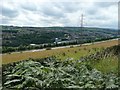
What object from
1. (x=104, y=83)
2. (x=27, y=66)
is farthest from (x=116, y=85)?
(x=27, y=66)

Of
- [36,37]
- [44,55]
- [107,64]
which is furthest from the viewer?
[36,37]

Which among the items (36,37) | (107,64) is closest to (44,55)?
(107,64)

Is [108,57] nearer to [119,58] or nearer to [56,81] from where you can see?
[119,58]

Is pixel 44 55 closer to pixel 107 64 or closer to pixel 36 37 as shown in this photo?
pixel 107 64

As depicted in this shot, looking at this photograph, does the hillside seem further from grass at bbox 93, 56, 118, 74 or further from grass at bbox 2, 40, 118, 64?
grass at bbox 93, 56, 118, 74

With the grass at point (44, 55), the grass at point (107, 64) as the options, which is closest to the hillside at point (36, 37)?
the grass at point (44, 55)

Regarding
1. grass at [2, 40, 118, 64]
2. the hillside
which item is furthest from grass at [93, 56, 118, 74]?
the hillside

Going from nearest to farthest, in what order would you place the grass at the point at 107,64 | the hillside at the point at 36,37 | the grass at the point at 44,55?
1. the grass at the point at 107,64
2. the grass at the point at 44,55
3. the hillside at the point at 36,37

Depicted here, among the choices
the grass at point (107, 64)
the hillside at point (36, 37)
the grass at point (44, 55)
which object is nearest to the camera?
the grass at point (107, 64)

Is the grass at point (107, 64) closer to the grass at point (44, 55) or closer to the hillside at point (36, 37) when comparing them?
the grass at point (44, 55)

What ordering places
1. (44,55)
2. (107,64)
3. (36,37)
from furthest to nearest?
(36,37)
(44,55)
(107,64)

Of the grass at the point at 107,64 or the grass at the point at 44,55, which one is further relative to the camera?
the grass at the point at 44,55
